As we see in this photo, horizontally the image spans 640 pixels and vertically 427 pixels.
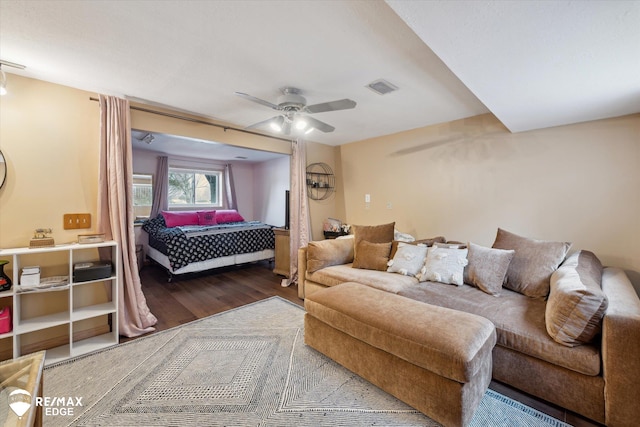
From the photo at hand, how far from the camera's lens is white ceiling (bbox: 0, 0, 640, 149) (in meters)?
1.26

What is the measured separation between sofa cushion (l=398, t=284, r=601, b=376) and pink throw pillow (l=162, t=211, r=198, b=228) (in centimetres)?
484

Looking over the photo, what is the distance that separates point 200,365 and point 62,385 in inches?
35.8

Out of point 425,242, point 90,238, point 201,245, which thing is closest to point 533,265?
point 425,242

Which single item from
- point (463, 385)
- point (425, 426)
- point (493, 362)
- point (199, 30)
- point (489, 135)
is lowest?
point (425, 426)

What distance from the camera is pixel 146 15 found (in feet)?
4.83

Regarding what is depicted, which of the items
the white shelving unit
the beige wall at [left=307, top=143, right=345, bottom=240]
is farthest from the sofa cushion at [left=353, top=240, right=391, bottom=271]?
the white shelving unit

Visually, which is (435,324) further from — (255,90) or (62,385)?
(62,385)

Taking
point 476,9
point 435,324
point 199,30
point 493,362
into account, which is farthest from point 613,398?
point 199,30

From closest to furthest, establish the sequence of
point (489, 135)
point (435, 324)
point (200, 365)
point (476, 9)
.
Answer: point (476, 9), point (435, 324), point (200, 365), point (489, 135)

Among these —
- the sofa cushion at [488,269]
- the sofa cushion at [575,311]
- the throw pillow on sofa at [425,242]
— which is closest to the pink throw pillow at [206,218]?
the throw pillow on sofa at [425,242]

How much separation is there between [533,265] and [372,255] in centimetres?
152

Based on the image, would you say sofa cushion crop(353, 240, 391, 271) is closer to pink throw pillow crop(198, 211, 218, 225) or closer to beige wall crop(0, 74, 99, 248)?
beige wall crop(0, 74, 99, 248)

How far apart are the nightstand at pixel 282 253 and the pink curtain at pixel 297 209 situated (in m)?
0.22

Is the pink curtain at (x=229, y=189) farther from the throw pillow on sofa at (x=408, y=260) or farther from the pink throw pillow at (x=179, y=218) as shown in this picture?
the throw pillow on sofa at (x=408, y=260)
